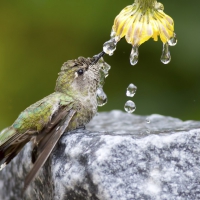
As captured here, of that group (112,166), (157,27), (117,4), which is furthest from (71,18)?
(112,166)

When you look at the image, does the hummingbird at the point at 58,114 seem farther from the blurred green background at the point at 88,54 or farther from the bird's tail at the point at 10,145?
the blurred green background at the point at 88,54

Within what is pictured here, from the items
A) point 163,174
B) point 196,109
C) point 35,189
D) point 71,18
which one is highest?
point 71,18

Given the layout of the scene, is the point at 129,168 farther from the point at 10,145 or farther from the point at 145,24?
the point at 10,145

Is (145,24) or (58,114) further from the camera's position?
(58,114)

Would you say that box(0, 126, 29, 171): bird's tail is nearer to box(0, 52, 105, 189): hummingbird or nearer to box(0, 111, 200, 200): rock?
box(0, 52, 105, 189): hummingbird

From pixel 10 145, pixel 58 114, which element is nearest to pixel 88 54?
pixel 58 114

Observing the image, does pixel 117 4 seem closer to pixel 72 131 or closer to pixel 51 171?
pixel 72 131

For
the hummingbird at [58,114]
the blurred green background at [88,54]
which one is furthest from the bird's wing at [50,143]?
the blurred green background at [88,54]
